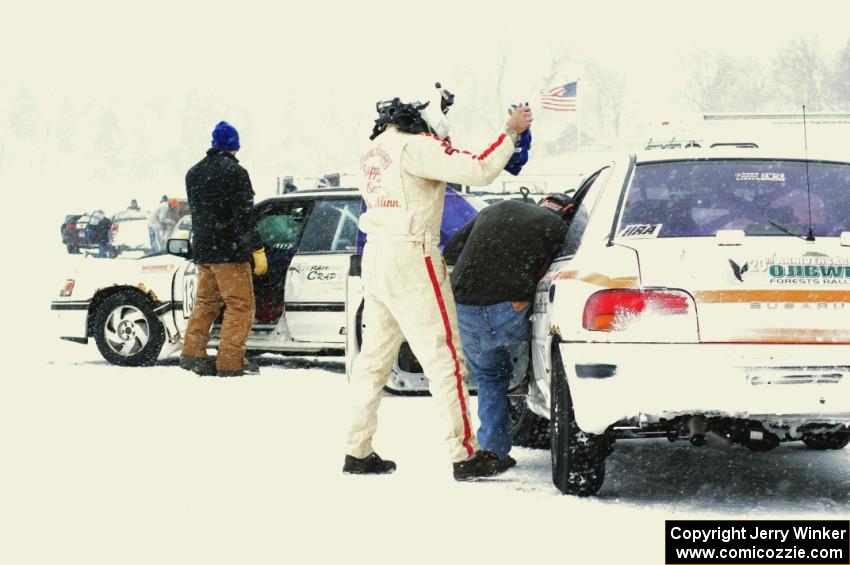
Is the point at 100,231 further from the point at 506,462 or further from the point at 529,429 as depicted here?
the point at 506,462

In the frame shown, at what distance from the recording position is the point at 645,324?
17.3ft

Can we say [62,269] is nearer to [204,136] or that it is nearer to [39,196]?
[39,196]

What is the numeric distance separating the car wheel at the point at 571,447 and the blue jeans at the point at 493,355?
0.68 m

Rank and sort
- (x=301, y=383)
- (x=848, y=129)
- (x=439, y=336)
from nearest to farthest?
(x=439, y=336) → (x=301, y=383) → (x=848, y=129)

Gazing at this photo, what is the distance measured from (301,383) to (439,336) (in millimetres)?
4496

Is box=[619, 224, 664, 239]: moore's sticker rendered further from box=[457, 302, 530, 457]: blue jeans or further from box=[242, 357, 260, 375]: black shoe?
box=[242, 357, 260, 375]: black shoe

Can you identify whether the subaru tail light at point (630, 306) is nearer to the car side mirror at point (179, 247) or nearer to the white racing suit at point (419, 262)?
the white racing suit at point (419, 262)

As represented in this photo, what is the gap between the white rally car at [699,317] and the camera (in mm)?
5168

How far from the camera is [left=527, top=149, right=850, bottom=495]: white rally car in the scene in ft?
17.0

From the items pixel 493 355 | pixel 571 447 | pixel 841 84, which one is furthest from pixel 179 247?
pixel 841 84

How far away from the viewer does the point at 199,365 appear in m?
10.9

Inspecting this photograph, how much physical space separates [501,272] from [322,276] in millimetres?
4326

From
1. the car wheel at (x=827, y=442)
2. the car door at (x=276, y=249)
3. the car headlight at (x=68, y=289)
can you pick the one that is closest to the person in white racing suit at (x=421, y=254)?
the car wheel at (x=827, y=442)

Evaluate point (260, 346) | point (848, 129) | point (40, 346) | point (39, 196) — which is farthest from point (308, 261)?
point (39, 196)
